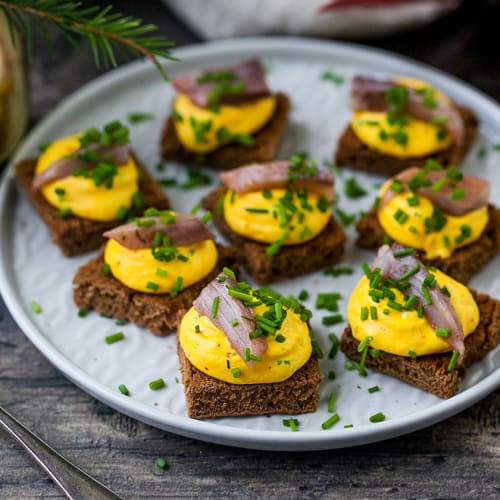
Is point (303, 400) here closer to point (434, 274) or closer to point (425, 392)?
point (425, 392)

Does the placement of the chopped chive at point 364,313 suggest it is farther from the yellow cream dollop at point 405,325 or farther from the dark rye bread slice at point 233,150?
the dark rye bread slice at point 233,150

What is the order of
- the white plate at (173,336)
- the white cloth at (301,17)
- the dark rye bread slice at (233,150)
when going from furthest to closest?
the white cloth at (301,17) < the dark rye bread slice at (233,150) < the white plate at (173,336)

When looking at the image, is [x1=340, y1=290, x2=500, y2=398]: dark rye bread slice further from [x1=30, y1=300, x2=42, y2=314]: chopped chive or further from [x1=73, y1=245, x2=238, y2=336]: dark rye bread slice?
[x1=30, y1=300, x2=42, y2=314]: chopped chive

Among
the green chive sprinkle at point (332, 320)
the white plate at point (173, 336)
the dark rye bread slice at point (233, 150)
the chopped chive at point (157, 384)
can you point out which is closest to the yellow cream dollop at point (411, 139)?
the white plate at point (173, 336)

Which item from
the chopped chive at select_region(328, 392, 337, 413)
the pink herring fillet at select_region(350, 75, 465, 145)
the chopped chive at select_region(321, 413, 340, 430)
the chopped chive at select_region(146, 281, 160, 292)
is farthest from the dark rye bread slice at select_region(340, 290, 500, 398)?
the pink herring fillet at select_region(350, 75, 465, 145)

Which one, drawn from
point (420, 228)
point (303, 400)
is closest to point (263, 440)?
point (303, 400)
